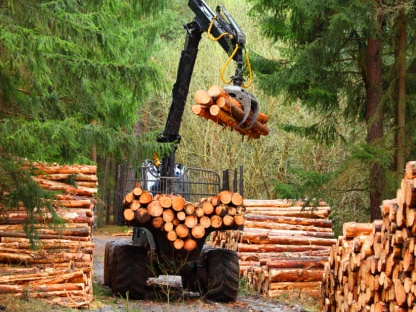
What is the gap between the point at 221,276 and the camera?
1316 centimetres

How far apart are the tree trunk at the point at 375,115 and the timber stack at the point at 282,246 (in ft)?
3.87

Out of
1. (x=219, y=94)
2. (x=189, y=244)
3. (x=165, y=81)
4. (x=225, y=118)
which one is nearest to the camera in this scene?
(x=219, y=94)

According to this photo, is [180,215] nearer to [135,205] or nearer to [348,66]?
[135,205]

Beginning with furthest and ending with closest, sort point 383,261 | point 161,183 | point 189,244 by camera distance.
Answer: point 161,183 < point 189,244 < point 383,261

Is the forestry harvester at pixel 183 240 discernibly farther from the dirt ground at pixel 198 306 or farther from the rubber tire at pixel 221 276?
the dirt ground at pixel 198 306

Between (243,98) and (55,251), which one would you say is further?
(55,251)

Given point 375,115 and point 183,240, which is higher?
point 375,115

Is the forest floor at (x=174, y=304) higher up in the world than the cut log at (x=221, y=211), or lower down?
lower down

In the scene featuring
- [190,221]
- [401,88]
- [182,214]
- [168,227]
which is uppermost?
[401,88]

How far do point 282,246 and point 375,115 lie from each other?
10.8ft

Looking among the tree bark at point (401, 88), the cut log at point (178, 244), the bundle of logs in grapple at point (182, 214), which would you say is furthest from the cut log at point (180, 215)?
the tree bark at point (401, 88)

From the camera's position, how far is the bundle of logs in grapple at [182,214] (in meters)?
12.6

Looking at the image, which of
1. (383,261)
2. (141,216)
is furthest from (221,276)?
(383,261)

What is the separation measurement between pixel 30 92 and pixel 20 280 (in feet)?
10.1
